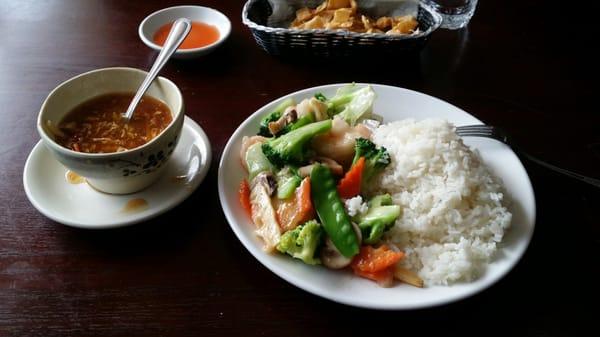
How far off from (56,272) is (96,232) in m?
0.18

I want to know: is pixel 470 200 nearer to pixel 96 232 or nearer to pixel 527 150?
pixel 527 150

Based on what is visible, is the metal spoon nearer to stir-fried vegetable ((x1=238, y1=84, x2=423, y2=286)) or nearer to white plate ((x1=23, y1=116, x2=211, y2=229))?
white plate ((x1=23, y1=116, x2=211, y2=229))

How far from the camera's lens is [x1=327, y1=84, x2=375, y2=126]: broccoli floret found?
1.96m

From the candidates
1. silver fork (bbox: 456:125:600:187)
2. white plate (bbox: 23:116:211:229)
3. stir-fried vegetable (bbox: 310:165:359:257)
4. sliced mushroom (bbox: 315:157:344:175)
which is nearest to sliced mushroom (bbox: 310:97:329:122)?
sliced mushroom (bbox: 315:157:344:175)

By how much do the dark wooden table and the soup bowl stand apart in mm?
190

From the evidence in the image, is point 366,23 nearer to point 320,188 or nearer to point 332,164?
point 332,164

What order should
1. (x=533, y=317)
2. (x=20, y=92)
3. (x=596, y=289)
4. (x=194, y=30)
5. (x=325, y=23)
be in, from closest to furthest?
(x=533, y=317), (x=596, y=289), (x=20, y=92), (x=325, y=23), (x=194, y=30)

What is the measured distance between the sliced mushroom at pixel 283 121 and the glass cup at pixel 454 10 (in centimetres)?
134

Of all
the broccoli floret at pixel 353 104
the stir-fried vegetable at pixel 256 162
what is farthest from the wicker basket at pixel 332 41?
the stir-fried vegetable at pixel 256 162

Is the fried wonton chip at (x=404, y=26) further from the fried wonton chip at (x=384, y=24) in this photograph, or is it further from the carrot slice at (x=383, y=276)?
the carrot slice at (x=383, y=276)

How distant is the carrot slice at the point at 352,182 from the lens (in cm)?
163

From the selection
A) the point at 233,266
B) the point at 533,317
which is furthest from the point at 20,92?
the point at 533,317

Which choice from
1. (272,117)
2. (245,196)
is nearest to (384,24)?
(272,117)

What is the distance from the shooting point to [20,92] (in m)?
2.27
